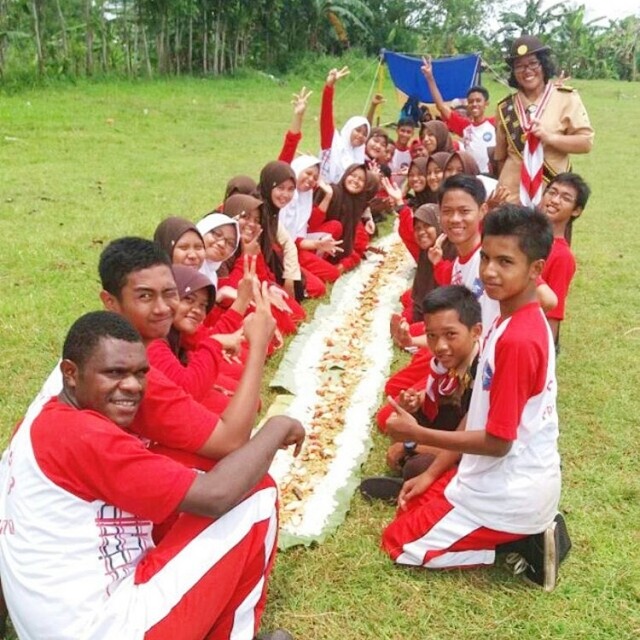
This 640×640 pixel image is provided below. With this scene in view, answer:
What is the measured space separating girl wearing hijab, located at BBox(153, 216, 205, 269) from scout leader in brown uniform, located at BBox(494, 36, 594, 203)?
243cm

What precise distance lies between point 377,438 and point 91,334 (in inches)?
89.8

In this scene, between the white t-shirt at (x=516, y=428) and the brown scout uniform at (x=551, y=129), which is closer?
the white t-shirt at (x=516, y=428)

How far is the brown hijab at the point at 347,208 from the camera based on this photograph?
23.7 feet

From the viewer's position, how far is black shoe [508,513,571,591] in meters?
2.80

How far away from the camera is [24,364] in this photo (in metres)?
4.56

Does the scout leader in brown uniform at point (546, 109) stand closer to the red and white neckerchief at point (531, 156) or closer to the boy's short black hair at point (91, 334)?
the red and white neckerchief at point (531, 156)

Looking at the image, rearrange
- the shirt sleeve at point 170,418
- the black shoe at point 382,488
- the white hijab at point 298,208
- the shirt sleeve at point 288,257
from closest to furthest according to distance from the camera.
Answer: the shirt sleeve at point 170,418, the black shoe at point 382,488, the shirt sleeve at point 288,257, the white hijab at point 298,208

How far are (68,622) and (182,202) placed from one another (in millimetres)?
7425

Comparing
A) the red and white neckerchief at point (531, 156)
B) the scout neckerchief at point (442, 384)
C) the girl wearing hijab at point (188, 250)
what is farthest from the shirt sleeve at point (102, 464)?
the red and white neckerchief at point (531, 156)

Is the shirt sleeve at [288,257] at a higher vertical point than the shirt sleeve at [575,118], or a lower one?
lower

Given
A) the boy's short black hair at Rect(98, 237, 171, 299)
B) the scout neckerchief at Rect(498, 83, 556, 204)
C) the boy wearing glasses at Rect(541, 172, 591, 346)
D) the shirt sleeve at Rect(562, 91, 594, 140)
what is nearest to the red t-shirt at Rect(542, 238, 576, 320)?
the boy wearing glasses at Rect(541, 172, 591, 346)

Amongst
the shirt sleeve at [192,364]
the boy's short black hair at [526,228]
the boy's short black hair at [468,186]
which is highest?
the boy's short black hair at [526,228]

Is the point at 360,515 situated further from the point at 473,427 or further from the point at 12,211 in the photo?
the point at 12,211

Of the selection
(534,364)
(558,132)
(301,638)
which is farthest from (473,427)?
(558,132)
